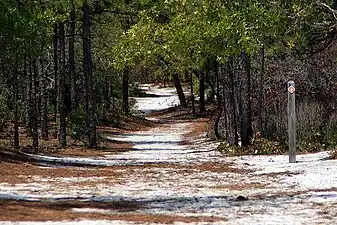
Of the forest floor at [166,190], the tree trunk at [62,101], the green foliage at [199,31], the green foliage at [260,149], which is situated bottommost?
the green foliage at [260,149]

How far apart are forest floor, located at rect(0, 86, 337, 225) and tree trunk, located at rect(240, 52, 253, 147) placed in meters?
1.87

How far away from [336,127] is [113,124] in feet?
70.2

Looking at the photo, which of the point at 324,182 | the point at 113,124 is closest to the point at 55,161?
the point at 324,182

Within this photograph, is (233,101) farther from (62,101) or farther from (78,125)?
(78,125)

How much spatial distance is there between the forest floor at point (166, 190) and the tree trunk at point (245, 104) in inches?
73.4

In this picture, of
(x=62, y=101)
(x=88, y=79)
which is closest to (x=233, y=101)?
(x=88, y=79)

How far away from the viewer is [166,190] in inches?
513

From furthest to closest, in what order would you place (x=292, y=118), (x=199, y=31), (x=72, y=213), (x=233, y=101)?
1. (x=233, y=101)
2. (x=199, y=31)
3. (x=292, y=118)
4. (x=72, y=213)

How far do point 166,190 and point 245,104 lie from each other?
10.7 metres

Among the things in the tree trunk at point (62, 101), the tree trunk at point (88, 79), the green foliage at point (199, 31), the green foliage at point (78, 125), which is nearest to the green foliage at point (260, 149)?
the green foliage at point (199, 31)

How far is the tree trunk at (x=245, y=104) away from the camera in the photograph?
22922mm

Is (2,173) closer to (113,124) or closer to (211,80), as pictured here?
(211,80)

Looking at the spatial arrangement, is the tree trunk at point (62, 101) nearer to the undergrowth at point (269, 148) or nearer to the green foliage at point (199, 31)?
the green foliage at point (199, 31)

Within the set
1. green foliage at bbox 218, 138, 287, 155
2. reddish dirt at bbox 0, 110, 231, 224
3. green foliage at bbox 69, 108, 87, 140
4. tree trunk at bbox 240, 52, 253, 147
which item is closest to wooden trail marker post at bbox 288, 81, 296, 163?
reddish dirt at bbox 0, 110, 231, 224
